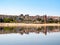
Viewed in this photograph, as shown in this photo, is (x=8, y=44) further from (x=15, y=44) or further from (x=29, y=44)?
(x=29, y=44)

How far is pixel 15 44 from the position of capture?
13.6m

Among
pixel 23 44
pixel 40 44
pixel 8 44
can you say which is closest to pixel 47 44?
pixel 40 44

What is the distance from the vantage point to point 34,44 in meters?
13.7

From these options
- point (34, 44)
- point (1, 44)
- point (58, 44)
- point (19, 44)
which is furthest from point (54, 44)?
point (1, 44)

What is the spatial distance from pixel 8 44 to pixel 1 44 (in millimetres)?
459

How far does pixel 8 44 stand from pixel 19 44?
0.71 m

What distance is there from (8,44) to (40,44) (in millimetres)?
2061

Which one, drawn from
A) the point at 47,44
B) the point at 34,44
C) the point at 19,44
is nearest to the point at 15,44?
the point at 19,44

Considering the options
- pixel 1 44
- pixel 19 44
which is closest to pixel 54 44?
pixel 19 44

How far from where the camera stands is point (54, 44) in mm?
13711

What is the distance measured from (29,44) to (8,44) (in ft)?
4.43

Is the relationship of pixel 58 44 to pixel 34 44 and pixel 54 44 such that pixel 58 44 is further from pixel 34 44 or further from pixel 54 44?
pixel 34 44

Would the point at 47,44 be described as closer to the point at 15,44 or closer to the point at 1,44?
the point at 15,44

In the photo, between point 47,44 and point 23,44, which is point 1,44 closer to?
point 23,44
